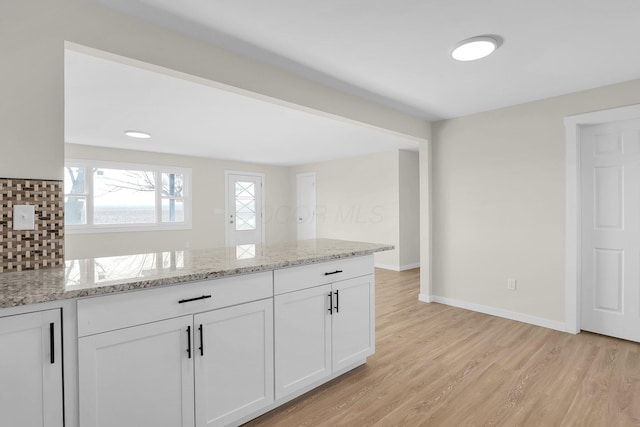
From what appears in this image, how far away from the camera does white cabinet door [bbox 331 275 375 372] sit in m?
2.20

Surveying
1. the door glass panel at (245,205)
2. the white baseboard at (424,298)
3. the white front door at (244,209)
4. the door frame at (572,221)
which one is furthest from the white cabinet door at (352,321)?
the door glass panel at (245,205)

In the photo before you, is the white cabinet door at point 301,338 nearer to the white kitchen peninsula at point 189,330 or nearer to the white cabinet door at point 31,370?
the white kitchen peninsula at point 189,330

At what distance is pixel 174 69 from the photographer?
2006 millimetres

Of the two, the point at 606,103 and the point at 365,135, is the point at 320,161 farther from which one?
the point at 606,103

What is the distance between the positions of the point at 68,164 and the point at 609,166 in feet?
24.2

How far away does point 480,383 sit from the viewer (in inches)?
87.4

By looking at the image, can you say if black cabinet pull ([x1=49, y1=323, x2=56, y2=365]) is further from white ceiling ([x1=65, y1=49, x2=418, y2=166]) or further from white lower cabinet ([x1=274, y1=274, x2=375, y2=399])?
white ceiling ([x1=65, y1=49, x2=418, y2=166])

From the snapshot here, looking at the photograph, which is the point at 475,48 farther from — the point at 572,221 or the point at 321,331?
the point at 321,331

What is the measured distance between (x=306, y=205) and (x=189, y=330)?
6.67 metres

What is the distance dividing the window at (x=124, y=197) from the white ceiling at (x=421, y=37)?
15.9ft

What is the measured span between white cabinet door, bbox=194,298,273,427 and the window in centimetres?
507

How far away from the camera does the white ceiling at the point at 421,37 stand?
1781 millimetres

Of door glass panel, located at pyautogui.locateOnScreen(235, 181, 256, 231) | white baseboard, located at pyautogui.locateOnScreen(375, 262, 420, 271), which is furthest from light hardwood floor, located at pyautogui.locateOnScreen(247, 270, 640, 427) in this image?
door glass panel, located at pyautogui.locateOnScreen(235, 181, 256, 231)

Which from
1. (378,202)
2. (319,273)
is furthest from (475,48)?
(378,202)
